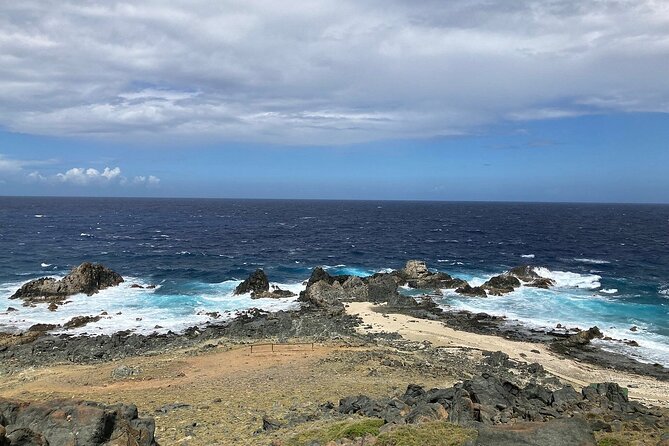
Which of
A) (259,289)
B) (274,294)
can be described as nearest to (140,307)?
(259,289)

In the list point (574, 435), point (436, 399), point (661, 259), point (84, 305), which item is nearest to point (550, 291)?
point (661, 259)

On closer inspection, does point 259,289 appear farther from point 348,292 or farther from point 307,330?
point 307,330

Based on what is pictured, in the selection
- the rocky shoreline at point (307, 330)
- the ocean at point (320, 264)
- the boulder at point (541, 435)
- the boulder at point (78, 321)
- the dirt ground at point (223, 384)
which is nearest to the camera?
the boulder at point (541, 435)

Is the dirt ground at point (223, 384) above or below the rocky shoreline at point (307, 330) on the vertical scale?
above

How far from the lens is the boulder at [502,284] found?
57.1m

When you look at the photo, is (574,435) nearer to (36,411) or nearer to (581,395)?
(581,395)

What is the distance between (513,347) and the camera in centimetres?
3681

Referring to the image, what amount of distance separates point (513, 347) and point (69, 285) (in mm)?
48804

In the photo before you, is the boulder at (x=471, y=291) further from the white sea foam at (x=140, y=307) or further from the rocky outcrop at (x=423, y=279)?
the white sea foam at (x=140, y=307)

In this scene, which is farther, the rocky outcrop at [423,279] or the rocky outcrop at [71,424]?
the rocky outcrop at [423,279]

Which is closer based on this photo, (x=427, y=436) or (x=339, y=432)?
(x=427, y=436)

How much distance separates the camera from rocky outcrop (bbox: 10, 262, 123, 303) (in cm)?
5156

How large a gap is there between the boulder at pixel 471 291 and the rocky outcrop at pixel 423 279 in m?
1.97

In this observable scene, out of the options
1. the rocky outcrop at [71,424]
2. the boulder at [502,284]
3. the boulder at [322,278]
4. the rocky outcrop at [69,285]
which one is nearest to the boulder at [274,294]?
the boulder at [322,278]
